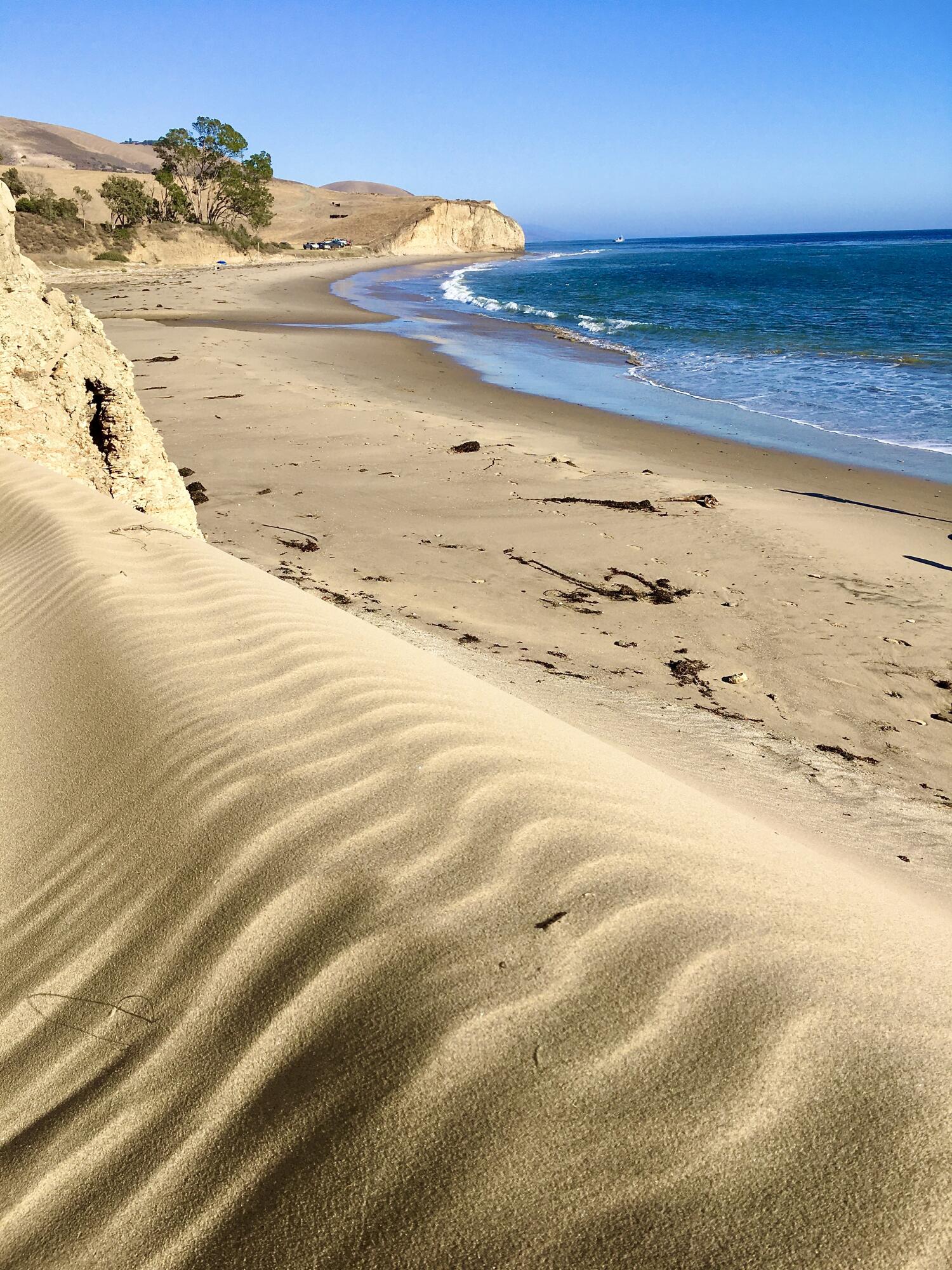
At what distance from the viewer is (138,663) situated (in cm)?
324

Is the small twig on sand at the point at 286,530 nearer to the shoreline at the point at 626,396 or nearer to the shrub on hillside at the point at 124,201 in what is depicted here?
the shoreline at the point at 626,396

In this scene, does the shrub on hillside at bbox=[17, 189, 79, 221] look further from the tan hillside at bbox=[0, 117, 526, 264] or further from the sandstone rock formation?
the sandstone rock formation

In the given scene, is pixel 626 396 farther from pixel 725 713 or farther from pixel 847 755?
pixel 847 755

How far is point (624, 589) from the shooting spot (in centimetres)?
689

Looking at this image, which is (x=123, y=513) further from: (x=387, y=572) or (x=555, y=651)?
(x=555, y=651)

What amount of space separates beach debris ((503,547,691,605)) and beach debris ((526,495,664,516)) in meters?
1.63

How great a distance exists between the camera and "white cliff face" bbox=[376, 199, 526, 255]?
8288 cm

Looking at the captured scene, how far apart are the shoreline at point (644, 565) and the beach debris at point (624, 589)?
11cm

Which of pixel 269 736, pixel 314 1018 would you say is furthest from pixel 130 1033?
pixel 269 736

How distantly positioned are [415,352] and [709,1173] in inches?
816

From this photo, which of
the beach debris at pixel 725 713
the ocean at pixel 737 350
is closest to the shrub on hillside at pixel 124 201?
the ocean at pixel 737 350

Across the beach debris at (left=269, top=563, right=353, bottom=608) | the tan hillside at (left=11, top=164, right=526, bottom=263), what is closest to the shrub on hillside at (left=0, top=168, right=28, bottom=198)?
the tan hillside at (left=11, top=164, right=526, bottom=263)

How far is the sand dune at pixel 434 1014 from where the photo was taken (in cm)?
129

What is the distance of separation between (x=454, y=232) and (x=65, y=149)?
102164mm
